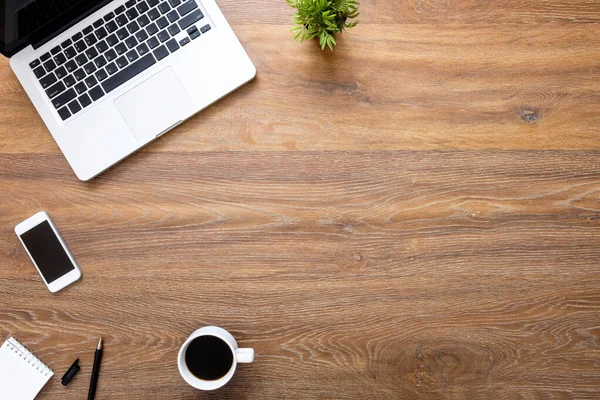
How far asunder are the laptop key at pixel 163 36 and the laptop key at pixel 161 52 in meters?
0.01

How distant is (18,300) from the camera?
110 centimetres

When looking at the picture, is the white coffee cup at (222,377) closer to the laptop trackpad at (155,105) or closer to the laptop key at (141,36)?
the laptop trackpad at (155,105)

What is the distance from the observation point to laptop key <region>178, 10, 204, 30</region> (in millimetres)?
1046

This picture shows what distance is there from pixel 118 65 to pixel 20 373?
2.04 ft

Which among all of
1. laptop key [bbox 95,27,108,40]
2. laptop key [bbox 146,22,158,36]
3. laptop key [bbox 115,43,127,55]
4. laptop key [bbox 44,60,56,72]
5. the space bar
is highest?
laptop key [bbox 95,27,108,40]

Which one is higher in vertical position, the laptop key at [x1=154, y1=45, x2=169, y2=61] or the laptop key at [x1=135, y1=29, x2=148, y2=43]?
the laptop key at [x1=135, y1=29, x2=148, y2=43]

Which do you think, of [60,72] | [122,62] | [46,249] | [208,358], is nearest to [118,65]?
[122,62]

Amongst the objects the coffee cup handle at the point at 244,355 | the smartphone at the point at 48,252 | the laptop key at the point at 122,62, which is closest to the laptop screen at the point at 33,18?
the laptop key at the point at 122,62

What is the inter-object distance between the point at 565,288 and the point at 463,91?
1.41ft

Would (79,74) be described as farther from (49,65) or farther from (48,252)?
(48,252)

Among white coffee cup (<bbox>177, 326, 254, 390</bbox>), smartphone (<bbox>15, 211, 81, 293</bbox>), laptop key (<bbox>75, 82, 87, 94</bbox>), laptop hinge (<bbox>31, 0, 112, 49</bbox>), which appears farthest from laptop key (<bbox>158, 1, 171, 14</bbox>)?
white coffee cup (<bbox>177, 326, 254, 390</bbox>)

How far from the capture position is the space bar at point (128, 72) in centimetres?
105

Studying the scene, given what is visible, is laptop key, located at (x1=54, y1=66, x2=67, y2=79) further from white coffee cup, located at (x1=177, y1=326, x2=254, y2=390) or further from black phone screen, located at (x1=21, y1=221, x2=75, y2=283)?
white coffee cup, located at (x1=177, y1=326, x2=254, y2=390)

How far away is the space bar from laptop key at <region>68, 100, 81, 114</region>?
0.20 feet
